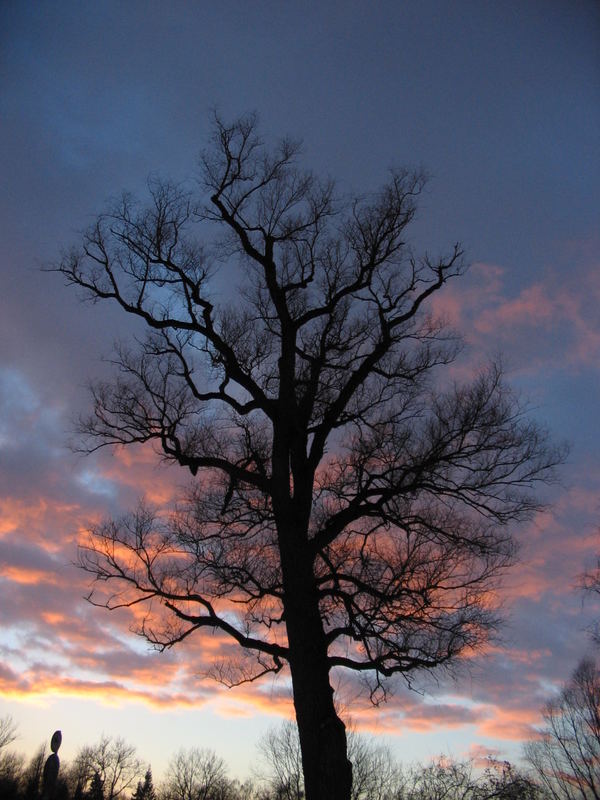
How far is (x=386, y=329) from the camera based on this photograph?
11203 mm

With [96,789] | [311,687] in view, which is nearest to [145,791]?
[96,789]

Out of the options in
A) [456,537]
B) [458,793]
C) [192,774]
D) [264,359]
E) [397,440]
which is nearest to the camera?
[456,537]

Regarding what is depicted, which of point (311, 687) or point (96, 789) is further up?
point (96, 789)

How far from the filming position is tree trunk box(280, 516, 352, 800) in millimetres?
8391

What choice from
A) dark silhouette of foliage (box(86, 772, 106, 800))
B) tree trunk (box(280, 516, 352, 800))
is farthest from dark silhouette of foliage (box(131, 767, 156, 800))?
tree trunk (box(280, 516, 352, 800))

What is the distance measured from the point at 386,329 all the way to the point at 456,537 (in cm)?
376

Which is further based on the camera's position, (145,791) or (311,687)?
(145,791)

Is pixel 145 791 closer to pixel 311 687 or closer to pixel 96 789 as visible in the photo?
pixel 96 789

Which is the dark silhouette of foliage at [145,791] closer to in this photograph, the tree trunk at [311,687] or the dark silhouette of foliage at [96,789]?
the dark silhouette of foliage at [96,789]

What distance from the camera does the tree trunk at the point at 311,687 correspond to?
8391mm

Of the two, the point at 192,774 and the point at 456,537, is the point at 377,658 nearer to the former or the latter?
the point at 456,537

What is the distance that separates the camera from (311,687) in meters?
9.02

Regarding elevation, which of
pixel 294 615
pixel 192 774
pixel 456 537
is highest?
pixel 192 774

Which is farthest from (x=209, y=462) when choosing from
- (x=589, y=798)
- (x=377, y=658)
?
(x=589, y=798)
